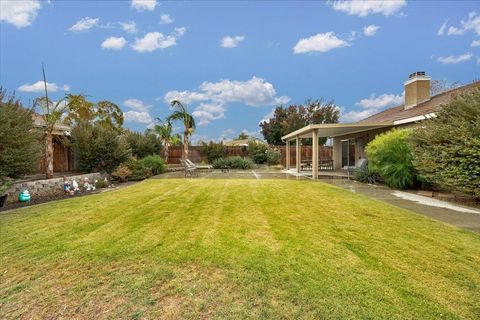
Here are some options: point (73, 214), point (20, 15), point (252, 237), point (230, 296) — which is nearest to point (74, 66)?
point (20, 15)

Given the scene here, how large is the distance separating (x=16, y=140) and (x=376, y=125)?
48.3ft

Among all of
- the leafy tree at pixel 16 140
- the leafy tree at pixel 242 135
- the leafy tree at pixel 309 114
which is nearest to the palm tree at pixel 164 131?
the leafy tree at pixel 16 140

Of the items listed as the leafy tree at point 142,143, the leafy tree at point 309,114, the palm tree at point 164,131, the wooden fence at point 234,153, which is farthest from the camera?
the leafy tree at point 309,114

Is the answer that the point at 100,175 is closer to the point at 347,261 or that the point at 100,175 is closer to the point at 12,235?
the point at 12,235

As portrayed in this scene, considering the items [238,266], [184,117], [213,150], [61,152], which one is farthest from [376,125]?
[61,152]

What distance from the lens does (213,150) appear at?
26.7 meters

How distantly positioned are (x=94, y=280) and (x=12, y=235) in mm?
2989

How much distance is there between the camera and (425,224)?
Result: 18.2ft

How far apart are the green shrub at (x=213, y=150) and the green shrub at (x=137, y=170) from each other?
11.1 m

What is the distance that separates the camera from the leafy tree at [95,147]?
13539 millimetres

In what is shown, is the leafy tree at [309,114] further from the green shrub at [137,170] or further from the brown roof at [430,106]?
the green shrub at [137,170]

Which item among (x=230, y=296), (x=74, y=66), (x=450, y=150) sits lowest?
(x=230, y=296)

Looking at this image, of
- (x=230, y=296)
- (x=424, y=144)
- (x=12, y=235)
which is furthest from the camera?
(x=424, y=144)

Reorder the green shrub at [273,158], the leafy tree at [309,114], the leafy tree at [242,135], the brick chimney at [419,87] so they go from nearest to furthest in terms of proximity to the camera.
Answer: the brick chimney at [419,87], the green shrub at [273,158], the leafy tree at [309,114], the leafy tree at [242,135]
